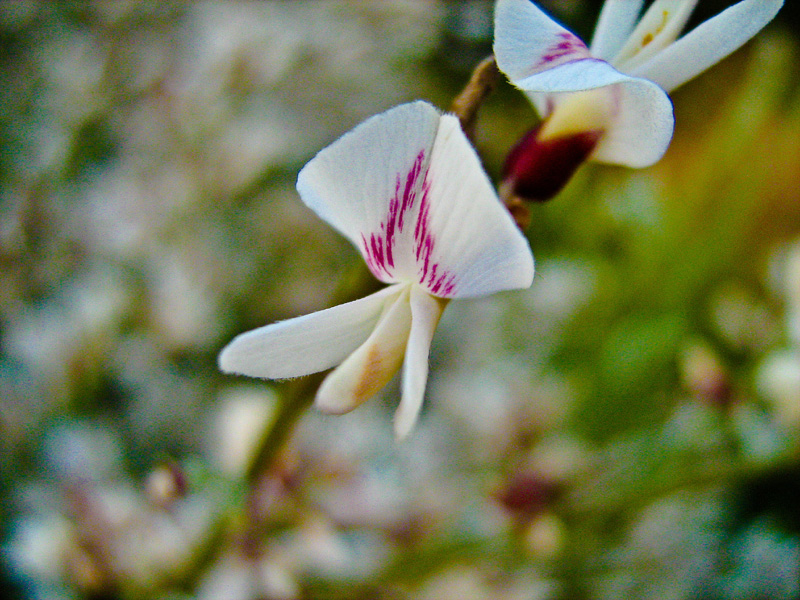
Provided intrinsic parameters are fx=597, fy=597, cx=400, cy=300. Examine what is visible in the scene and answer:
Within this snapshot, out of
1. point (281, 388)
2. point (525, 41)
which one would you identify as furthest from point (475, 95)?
point (281, 388)

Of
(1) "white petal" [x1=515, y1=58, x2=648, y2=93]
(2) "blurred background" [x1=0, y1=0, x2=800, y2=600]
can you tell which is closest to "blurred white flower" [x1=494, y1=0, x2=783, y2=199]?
(1) "white petal" [x1=515, y1=58, x2=648, y2=93]

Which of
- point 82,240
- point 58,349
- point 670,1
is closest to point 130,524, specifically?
point 58,349

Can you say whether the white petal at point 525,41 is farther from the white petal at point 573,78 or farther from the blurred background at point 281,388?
the blurred background at point 281,388

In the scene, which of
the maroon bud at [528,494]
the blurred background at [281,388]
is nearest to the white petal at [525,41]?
the blurred background at [281,388]

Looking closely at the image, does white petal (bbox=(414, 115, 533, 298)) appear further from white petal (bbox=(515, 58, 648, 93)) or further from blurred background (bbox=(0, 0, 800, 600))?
blurred background (bbox=(0, 0, 800, 600))

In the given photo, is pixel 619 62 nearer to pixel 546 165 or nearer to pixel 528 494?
pixel 546 165
